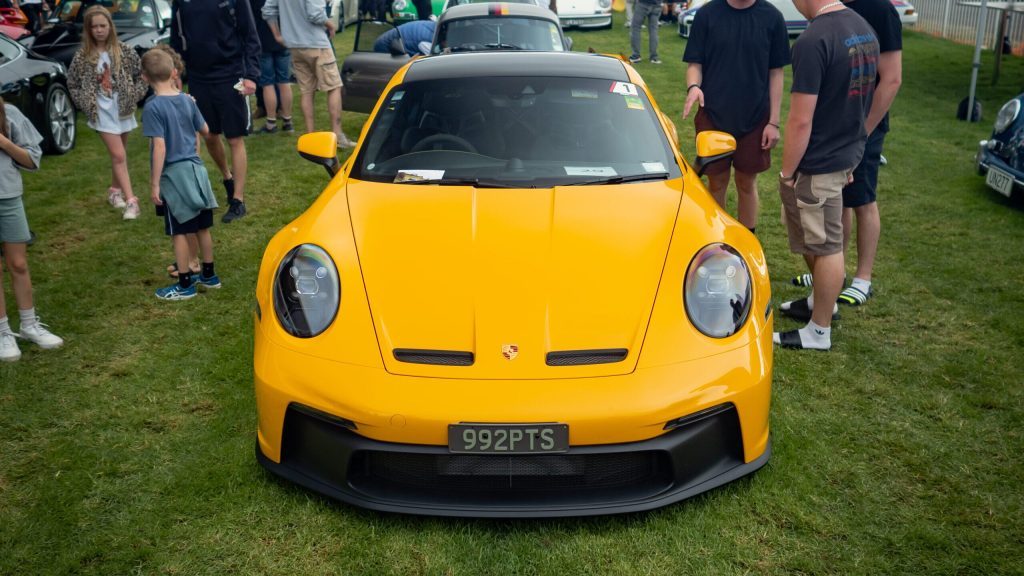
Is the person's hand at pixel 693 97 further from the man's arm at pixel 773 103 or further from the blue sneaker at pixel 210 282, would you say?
the blue sneaker at pixel 210 282

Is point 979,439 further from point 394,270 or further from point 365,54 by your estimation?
point 365,54

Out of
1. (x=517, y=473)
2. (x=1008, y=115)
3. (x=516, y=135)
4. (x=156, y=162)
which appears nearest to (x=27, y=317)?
(x=156, y=162)

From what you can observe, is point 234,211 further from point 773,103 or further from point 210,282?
point 773,103

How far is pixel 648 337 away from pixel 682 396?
0.24 metres

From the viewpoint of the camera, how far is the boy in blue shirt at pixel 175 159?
5105 millimetres

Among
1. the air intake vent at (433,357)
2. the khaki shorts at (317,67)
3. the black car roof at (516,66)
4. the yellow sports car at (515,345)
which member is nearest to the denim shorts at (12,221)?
the yellow sports car at (515,345)

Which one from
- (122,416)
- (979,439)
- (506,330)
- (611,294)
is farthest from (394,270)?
(979,439)

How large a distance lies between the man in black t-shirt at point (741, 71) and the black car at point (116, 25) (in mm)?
7972

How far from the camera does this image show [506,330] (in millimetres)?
3035

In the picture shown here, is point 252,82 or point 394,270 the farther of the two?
point 252,82

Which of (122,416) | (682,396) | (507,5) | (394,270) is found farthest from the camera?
(507,5)

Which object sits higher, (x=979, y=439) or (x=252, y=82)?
(x=252, y=82)

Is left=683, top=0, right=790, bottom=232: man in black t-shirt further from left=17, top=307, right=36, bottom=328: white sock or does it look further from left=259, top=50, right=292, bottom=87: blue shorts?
left=259, top=50, right=292, bottom=87: blue shorts

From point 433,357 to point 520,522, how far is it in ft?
2.17
